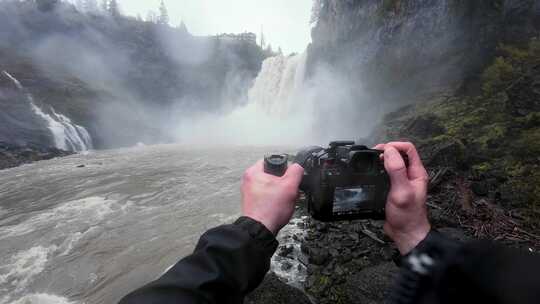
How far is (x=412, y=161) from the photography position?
5.17 feet

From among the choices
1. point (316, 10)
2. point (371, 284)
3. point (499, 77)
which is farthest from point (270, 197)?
point (316, 10)

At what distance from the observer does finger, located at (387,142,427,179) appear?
1.52m

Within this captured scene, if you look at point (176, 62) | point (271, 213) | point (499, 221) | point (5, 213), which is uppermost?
point (176, 62)

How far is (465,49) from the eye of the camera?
1427 centimetres

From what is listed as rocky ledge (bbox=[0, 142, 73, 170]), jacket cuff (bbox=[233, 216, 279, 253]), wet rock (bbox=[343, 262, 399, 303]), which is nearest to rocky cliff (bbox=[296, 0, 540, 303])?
wet rock (bbox=[343, 262, 399, 303])

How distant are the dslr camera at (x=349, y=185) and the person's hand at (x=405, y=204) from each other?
0.26 ft

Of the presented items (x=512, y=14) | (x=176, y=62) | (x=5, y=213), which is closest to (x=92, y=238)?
(x=5, y=213)

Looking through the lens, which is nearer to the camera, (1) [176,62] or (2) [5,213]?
(2) [5,213]

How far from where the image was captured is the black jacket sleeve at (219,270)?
946mm

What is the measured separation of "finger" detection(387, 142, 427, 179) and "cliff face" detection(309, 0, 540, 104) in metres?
13.5

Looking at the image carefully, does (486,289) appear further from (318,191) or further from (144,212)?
(144,212)

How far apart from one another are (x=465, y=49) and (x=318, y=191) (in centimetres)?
1691

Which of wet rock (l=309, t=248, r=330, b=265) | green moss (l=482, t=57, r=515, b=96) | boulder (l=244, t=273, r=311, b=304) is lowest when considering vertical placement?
wet rock (l=309, t=248, r=330, b=265)

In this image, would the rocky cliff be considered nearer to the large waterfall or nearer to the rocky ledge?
the large waterfall
